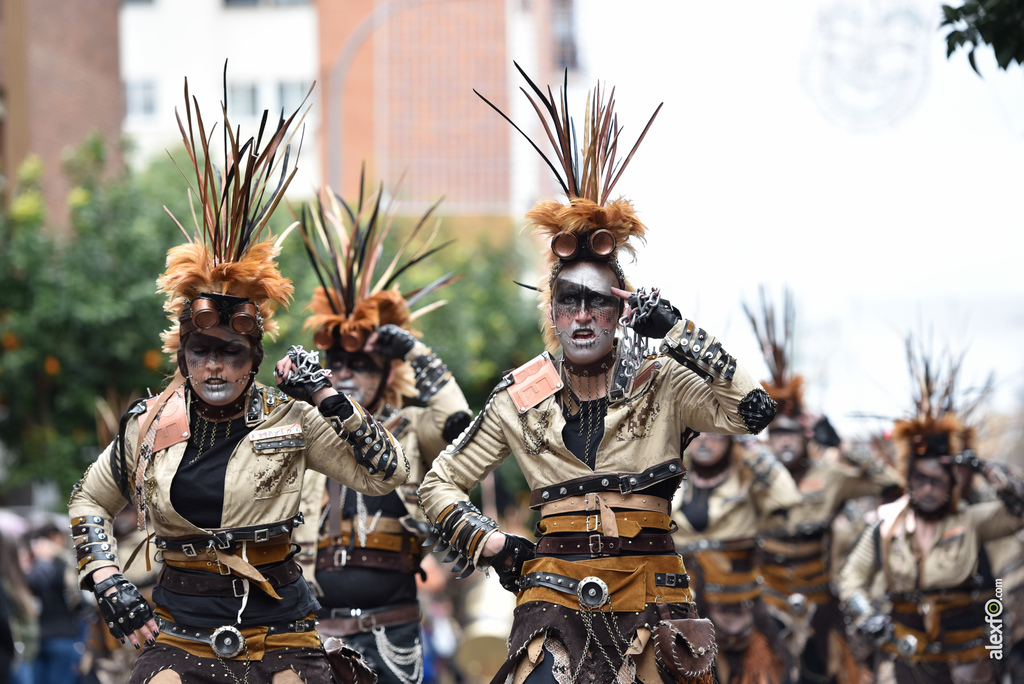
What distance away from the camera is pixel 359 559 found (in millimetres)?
7258

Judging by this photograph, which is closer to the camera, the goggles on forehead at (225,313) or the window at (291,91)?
the goggles on forehead at (225,313)

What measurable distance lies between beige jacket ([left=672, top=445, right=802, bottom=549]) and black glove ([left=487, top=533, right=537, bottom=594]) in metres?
4.17

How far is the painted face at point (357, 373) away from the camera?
297 inches

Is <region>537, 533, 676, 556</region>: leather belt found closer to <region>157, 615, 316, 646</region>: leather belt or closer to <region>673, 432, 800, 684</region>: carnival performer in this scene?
<region>157, 615, 316, 646</region>: leather belt

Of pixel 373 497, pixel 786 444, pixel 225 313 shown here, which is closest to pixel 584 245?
pixel 225 313

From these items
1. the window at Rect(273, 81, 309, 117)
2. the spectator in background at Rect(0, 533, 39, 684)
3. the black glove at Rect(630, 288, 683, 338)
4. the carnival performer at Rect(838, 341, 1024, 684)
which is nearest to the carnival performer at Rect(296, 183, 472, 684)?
the black glove at Rect(630, 288, 683, 338)

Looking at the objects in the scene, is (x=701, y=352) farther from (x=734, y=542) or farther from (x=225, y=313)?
(x=734, y=542)

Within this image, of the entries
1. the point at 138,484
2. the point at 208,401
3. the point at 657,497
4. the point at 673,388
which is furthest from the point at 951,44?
the point at 138,484

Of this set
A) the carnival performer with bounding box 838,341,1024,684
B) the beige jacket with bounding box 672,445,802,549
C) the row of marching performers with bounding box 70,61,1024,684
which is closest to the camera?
the row of marching performers with bounding box 70,61,1024,684

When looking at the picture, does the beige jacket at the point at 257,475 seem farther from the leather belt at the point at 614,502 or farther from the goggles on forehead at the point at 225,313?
the leather belt at the point at 614,502

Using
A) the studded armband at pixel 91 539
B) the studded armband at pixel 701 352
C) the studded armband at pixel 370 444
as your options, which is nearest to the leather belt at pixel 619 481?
the studded armband at pixel 701 352

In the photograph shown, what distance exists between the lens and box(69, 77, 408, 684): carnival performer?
5.44 meters

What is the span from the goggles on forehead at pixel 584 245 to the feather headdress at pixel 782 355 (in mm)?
4618

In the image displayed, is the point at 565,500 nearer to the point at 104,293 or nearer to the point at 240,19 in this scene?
the point at 104,293
